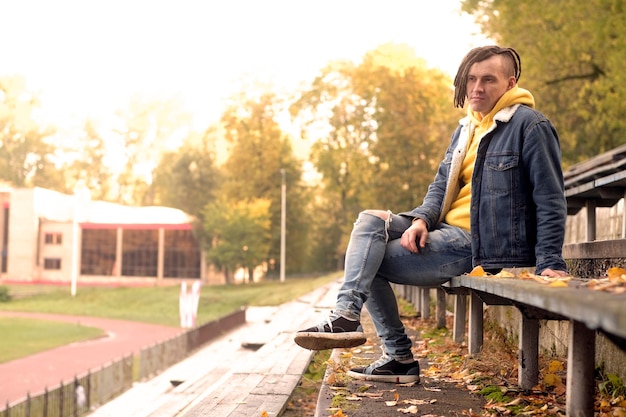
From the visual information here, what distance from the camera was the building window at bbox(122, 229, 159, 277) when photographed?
64.3 m

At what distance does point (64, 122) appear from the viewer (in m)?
81.6

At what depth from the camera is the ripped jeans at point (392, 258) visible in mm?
4078

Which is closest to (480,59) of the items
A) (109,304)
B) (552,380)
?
(552,380)

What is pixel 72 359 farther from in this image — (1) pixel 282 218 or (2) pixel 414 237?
(2) pixel 414 237

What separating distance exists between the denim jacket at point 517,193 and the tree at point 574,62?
12.4 metres

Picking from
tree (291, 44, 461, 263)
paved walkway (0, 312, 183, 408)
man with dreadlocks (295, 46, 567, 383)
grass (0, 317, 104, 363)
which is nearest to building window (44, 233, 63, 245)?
grass (0, 317, 104, 363)

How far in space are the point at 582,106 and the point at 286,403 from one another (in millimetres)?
14637

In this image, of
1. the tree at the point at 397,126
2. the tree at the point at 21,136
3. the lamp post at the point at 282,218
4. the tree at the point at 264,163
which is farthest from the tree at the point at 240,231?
the tree at the point at 21,136

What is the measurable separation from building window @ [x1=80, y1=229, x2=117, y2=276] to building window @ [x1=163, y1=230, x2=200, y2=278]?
15.6 feet

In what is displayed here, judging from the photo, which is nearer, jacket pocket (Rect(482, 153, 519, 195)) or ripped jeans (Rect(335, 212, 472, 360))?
jacket pocket (Rect(482, 153, 519, 195))

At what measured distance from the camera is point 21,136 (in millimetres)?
80688

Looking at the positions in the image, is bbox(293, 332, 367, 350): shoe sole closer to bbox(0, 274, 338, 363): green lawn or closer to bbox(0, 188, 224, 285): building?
bbox(0, 274, 338, 363): green lawn

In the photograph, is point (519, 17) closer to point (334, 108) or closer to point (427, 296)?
point (427, 296)

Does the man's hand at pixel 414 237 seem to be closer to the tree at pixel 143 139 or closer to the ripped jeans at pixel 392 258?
the ripped jeans at pixel 392 258
